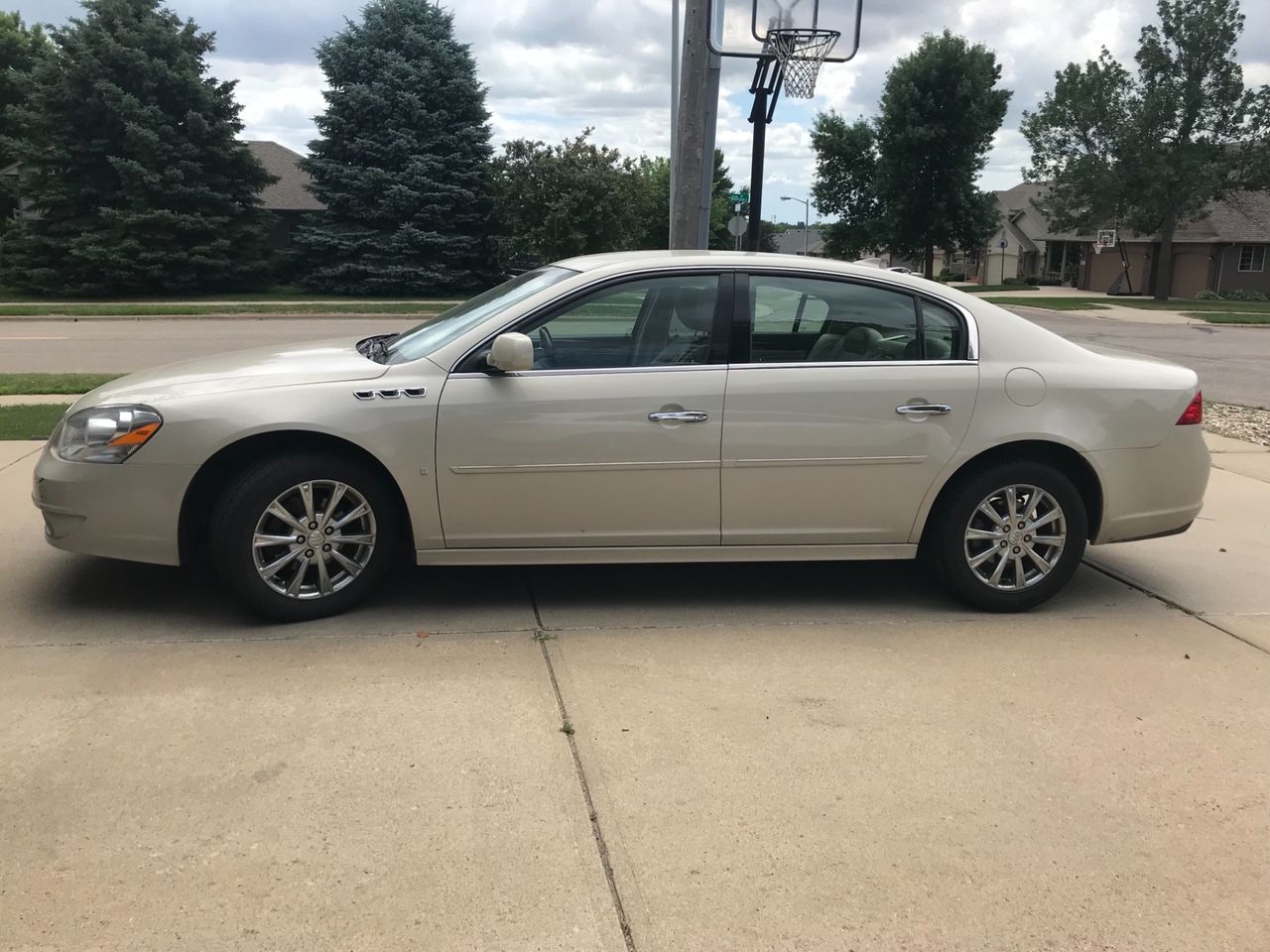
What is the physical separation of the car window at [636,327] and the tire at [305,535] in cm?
95

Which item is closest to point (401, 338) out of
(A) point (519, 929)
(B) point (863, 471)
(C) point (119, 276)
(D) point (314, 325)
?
(B) point (863, 471)

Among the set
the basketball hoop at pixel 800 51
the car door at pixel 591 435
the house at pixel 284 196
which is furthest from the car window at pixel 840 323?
the house at pixel 284 196

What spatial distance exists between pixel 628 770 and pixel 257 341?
16179 millimetres

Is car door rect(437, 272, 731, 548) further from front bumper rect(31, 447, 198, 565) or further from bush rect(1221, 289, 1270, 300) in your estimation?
bush rect(1221, 289, 1270, 300)

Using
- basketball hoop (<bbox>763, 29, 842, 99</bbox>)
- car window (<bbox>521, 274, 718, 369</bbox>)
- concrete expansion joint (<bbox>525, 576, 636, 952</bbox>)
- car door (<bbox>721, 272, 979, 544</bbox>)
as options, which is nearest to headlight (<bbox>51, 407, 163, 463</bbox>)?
car window (<bbox>521, 274, 718, 369</bbox>)

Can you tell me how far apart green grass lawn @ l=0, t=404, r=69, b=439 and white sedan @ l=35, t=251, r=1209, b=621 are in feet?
13.4

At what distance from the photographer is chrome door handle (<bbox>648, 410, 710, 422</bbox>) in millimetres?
4598

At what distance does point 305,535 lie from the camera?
14.8ft

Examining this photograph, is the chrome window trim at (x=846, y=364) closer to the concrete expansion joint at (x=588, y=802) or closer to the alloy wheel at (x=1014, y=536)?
the alloy wheel at (x=1014, y=536)

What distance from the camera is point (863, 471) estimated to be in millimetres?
4758

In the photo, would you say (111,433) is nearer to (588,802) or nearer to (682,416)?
(682,416)

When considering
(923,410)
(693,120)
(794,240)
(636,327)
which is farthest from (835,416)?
(794,240)

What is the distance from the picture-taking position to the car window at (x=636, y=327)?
15.6ft

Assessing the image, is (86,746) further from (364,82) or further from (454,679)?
(364,82)
